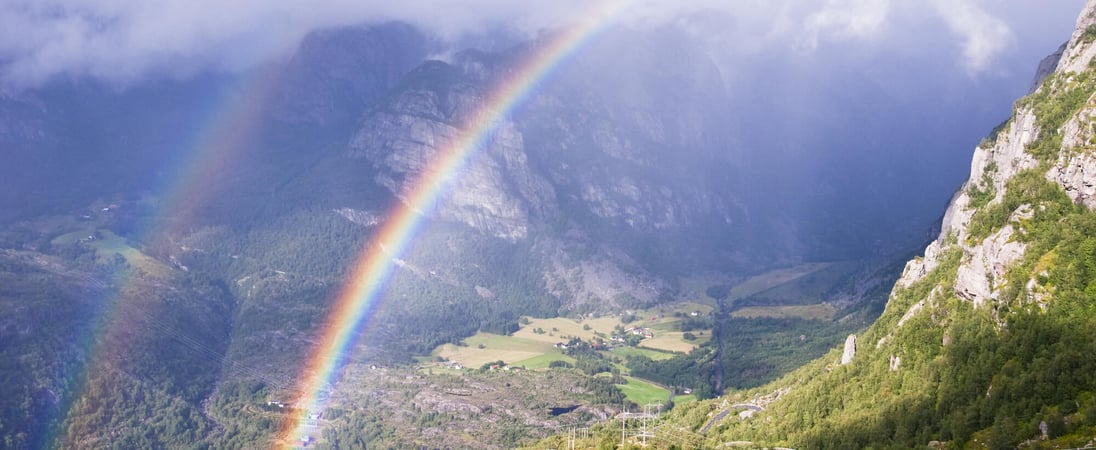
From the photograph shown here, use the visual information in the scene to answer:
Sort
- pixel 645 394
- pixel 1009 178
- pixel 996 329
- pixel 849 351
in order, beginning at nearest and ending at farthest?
pixel 996 329 < pixel 1009 178 < pixel 849 351 < pixel 645 394

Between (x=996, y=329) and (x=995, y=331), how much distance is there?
43cm

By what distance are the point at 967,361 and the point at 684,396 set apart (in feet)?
324

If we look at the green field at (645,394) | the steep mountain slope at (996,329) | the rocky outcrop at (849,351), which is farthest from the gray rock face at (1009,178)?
the green field at (645,394)

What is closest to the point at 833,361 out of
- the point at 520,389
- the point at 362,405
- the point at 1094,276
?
the point at 1094,276

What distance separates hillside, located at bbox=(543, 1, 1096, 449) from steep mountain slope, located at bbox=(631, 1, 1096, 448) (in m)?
0.17

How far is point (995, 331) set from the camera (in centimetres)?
8806

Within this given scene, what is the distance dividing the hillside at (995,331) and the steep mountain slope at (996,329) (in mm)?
167

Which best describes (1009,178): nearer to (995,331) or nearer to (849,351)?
(995,331)

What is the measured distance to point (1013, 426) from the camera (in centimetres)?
7475

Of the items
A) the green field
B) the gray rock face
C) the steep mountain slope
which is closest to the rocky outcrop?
the steep mountain slope

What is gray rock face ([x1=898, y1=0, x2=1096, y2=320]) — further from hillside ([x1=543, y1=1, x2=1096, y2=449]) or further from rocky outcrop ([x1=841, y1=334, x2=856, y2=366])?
rocky outcrop ([x1=841, y1=334, x2=856, y2=366])

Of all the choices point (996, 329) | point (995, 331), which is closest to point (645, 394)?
point (996, 329)

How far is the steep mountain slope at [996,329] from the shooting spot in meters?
77.4

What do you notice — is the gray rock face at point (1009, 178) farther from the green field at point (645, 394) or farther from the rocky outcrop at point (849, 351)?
the green field at point (645, 394)
